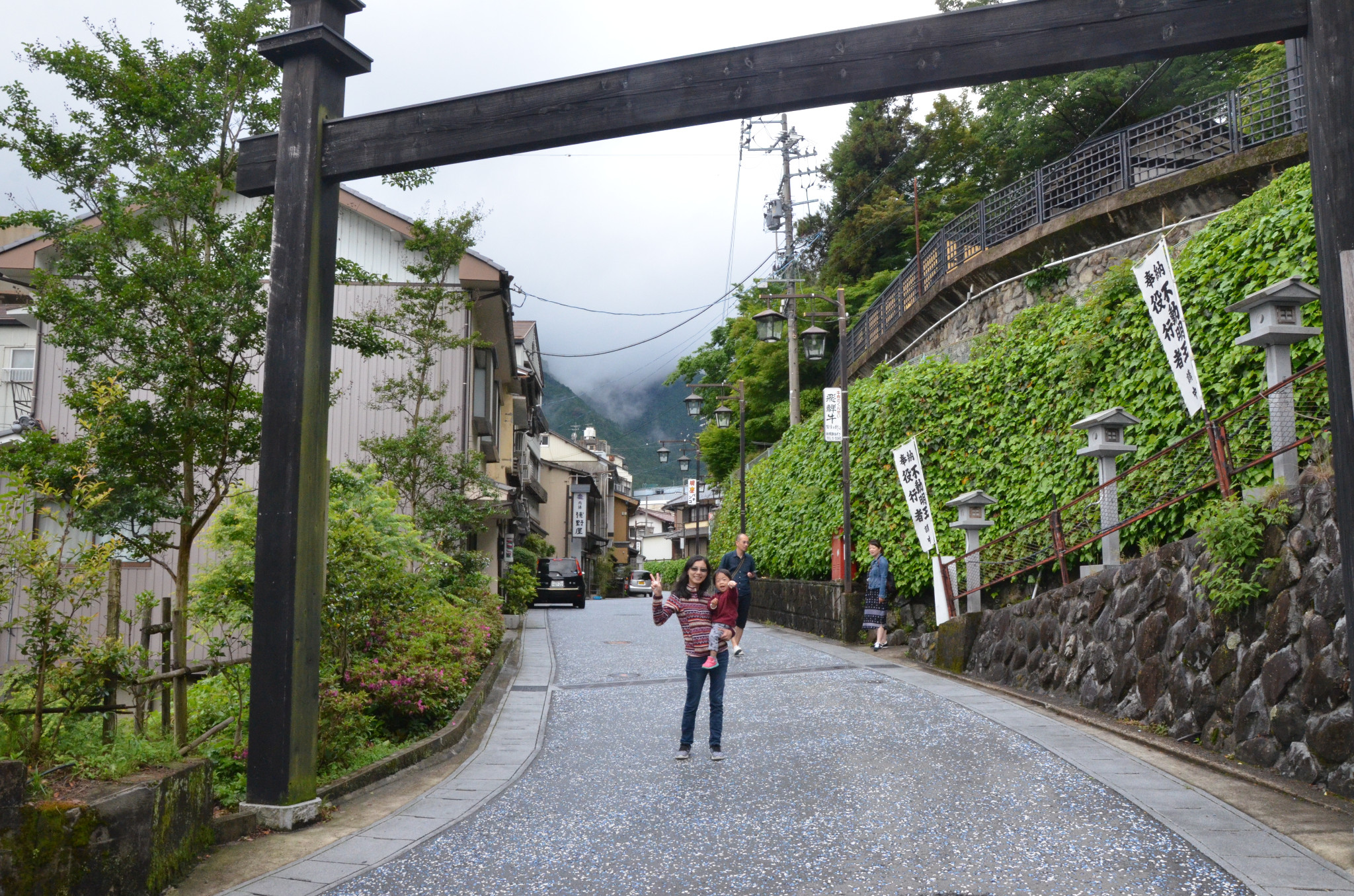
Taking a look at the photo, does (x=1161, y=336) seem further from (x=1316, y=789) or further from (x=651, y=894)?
(x=651, y=894)

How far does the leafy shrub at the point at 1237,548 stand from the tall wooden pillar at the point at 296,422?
6696 mm

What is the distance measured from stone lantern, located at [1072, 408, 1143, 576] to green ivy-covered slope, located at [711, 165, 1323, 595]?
363 millimetres

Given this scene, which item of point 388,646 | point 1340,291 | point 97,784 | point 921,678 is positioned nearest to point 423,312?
point 388,646

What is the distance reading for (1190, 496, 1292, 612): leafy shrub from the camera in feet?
25.1

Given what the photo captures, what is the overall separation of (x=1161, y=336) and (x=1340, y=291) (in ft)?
16.5

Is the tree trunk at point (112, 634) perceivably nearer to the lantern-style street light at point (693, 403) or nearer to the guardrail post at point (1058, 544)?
the guardrail post at point (1058, 544)

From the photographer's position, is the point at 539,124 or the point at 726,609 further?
the point at 726,609

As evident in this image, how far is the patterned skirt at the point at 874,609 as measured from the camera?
17.3 metres

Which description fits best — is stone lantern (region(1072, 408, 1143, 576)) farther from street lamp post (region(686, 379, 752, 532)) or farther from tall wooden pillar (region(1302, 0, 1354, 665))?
street lamp post (region(686, 379, 752, 532))

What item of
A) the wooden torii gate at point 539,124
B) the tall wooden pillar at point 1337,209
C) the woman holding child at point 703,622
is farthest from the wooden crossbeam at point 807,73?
the woman holding child at point 703,622

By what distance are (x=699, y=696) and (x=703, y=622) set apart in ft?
2.31

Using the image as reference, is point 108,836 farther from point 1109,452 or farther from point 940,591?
point 940,591

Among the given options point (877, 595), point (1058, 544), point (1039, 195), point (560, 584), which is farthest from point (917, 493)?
point (560, 584)

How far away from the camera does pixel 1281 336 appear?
8336 millimetres
